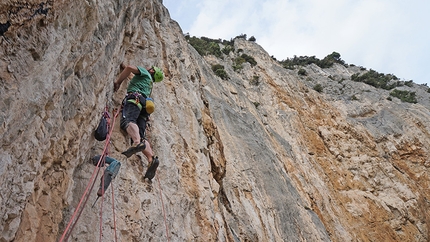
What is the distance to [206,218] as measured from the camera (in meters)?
6.56

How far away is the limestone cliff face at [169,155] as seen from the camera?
2.89 meters

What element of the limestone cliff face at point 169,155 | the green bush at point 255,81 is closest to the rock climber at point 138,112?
the limestone cliff face at point 169,155

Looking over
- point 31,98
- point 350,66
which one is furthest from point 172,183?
point 350,66

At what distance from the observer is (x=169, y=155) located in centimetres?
652

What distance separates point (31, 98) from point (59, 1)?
91 centimetres

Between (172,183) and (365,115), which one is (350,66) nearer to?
(365,115)

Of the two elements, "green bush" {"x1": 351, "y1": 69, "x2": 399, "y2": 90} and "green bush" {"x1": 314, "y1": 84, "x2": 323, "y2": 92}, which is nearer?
"green bush" {"x1": 314, "y1": 84, "x2": 323, "y2": 92}

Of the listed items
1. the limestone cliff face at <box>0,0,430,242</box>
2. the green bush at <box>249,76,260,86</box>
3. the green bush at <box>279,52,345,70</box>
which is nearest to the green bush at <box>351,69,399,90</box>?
the green bush at <box>279,52,345,70</box>

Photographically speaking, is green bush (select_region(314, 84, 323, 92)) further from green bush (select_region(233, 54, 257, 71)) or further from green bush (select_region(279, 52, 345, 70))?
green bush (select_region(279, 52, 345, 70))

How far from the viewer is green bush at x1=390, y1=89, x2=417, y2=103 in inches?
1139

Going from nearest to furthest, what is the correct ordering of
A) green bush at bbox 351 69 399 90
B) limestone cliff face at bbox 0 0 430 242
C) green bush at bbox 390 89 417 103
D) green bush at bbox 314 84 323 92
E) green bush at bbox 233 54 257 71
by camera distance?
limestone cliff face at bbox 0 0 430 242 → green bush at bbox 233 54 257 71 → green bush at bbox 314 84 323 92 → green bush at bbox 390 89 417 103 → green bush at bbox 351 69 399 90

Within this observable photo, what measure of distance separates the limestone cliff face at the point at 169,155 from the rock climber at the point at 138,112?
12.4 inches

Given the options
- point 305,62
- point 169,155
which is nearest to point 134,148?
point 169,155

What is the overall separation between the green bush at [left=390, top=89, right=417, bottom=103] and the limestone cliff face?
6.45 meters
